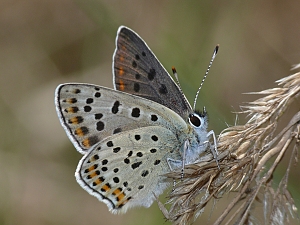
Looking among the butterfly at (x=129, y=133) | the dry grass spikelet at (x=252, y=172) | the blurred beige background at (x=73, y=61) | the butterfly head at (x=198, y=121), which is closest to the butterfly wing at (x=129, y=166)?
the butterfly at (x=129, y=133)

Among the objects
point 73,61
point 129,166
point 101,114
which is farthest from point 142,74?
point 73,61

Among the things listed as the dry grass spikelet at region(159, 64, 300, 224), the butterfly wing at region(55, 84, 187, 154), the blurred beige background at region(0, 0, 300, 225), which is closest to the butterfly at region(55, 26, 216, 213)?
the butterfly wing at region(55, 84, 187, 154)

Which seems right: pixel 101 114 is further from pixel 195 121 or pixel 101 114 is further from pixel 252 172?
pixel 252 172

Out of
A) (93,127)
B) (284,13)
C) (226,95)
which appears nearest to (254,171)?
(93,127)

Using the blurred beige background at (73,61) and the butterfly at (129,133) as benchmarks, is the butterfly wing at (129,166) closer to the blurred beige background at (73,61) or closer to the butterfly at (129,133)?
the butterfly at (129,133)

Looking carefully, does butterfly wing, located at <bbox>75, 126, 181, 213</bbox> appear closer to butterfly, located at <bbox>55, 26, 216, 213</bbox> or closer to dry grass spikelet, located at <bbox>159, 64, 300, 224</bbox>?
butterfly, located at <bbox>55, 26, 216, 213</bbox>

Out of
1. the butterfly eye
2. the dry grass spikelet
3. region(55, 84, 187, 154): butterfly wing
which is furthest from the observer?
the butterfly eye
